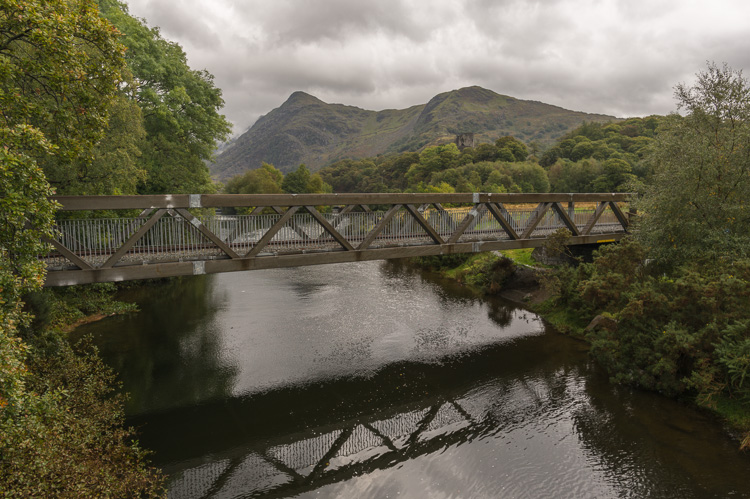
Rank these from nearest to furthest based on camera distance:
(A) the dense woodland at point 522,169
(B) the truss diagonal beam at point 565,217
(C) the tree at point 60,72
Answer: (C) the tree at point 60,72 < (B) the truss diagonal beam at point 565,217 < (A) the dense woodland at point 522,169

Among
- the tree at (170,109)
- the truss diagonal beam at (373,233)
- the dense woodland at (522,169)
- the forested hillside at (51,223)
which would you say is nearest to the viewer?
the forested hillside at (51,223)

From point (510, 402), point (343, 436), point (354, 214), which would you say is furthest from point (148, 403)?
point (510, 402)

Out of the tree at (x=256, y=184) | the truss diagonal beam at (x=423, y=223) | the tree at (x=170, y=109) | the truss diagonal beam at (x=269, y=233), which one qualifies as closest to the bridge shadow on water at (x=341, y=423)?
the truss diagonal beam at (x=269, y=233)

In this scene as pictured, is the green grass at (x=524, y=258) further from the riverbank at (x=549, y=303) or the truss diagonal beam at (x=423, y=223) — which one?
the truss diagonal beam at (x=423, y=223)

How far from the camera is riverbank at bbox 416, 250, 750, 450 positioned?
38.4ft

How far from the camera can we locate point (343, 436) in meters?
11.4

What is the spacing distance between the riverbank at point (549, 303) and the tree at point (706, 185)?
13.5ft

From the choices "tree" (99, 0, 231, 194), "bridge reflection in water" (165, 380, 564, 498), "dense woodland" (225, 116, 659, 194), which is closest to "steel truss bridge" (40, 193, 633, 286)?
"bridge reflection in water" (165, 380, 564, 498)

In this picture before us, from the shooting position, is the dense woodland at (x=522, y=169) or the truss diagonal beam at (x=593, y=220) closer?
the truss diagonal beam at (x=593, y=220)

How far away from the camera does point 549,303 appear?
75.3 feet

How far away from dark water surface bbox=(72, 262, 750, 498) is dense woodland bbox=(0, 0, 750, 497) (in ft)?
4.40

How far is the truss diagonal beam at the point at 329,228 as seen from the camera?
1378 cm

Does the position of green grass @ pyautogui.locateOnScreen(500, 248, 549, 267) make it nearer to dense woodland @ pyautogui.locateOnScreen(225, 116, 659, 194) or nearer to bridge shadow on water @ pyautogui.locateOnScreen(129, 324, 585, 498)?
bridge shadow on water @ pyautogui.locateOnScreen(129, 324, 585, 498)

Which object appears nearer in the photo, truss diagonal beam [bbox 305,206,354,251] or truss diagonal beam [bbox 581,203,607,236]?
truss diagonal beam [bbox 305,206,354,251]
